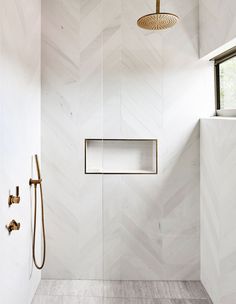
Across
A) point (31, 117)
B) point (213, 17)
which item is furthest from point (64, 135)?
point (213, 17)

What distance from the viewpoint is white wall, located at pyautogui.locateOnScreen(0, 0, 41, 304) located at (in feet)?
5.94

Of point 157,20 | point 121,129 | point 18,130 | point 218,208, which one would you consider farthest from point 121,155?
point 157,20

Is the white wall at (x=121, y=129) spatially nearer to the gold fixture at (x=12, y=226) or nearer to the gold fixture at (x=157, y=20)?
the gold fixture at (x=157, y=20)

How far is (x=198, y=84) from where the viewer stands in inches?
109

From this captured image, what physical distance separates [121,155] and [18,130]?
1002 mm

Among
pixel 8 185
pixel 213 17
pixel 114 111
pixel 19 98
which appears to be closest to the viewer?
pixel 8 185

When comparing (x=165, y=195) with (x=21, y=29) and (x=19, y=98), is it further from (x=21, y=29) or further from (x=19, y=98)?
(x=21, y=29)

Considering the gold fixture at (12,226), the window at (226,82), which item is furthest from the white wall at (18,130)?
the window at (226,82)

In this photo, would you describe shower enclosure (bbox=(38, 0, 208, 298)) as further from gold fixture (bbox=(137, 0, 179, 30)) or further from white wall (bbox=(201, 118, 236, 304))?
gold fixture (bbox=(137, 0, 179, 30))

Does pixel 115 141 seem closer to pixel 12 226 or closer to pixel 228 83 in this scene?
pixel 228 83

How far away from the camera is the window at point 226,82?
246 centimetres

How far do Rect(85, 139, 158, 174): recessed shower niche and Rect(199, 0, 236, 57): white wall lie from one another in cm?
85

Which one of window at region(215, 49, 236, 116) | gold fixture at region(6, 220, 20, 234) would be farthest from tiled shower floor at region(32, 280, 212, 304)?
window at region(215, 49, 236, 116)

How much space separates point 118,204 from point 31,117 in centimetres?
94
